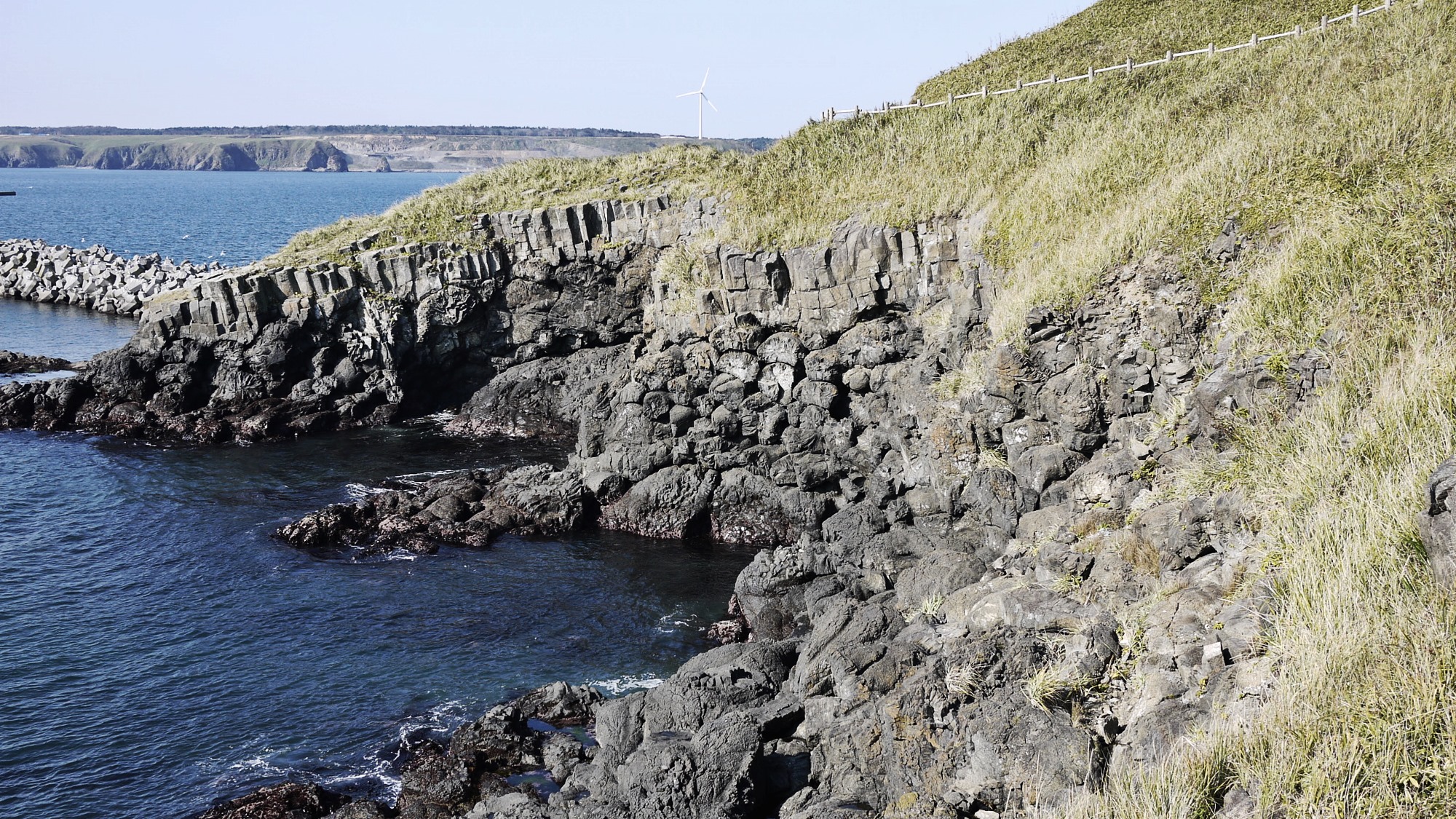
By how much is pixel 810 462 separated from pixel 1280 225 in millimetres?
16893

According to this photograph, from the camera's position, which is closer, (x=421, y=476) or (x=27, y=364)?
(x=421, y=476)

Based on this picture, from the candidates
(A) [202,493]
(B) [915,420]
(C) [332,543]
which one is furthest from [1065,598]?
(A) [202,493]

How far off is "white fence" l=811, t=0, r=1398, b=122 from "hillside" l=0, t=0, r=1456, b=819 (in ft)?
2.91

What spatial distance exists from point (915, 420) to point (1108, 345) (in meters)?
8.33

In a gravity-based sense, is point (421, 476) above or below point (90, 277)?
below

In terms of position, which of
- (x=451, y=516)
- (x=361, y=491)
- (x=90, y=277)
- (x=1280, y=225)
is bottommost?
(x=451, y=516)

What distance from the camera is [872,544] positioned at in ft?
90.7

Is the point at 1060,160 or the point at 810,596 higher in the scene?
the point at 1060,160

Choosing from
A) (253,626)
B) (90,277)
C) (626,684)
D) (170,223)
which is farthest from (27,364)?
(170,223)

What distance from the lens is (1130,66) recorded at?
41.0m

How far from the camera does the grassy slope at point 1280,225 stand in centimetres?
1066

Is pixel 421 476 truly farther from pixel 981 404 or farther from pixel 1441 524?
pixel 1441 524

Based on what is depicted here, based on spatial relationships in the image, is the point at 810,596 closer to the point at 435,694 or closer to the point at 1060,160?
the point at 435,694

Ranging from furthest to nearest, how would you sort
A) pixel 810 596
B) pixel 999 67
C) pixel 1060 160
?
pixel 999 67, pixel 1060 160, pixel 810 596
